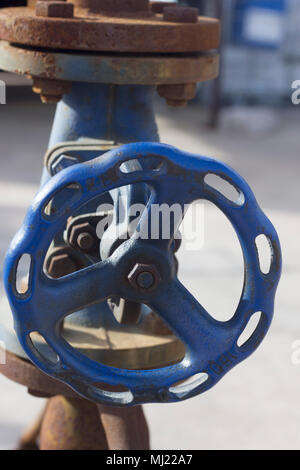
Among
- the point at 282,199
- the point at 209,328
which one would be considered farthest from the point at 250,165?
the point at 209,328

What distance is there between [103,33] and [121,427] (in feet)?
1.79

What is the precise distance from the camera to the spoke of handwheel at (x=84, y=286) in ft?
2.51

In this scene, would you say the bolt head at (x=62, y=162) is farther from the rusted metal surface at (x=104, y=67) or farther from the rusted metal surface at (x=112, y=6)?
the rusted metal surface at (x=112, y=6)

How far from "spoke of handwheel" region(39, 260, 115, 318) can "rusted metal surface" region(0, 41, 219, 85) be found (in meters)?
0.24

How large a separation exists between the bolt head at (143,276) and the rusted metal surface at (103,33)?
0.27 m

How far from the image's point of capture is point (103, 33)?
85cm

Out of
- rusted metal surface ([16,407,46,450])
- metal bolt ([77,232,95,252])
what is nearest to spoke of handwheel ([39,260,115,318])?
metal bolt ([77,232,95,252])

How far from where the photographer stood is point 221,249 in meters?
3.24

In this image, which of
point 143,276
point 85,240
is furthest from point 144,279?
point 85,240

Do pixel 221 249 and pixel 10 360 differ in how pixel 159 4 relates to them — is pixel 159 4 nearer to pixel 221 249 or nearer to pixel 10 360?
pixel 10 360

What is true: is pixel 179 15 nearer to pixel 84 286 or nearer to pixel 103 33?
pixel 103 33

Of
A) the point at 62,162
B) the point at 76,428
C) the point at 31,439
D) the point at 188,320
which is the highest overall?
the point at 62,162

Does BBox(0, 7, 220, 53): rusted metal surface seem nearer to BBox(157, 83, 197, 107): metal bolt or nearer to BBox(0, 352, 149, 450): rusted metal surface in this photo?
BBox(157, 83, 197, 107): metal bolt

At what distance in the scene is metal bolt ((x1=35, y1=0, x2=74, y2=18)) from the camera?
862mm
